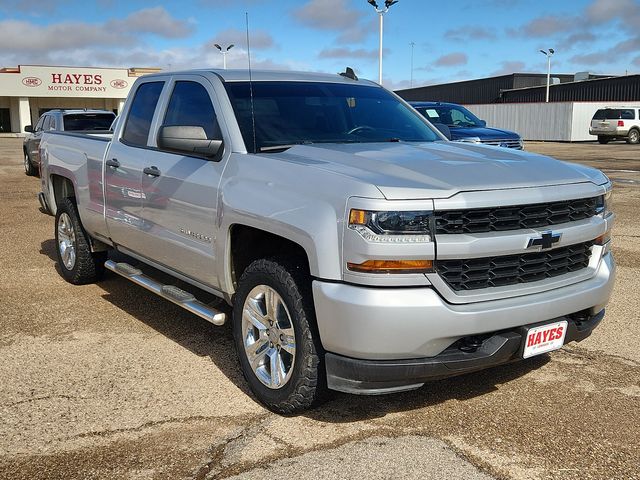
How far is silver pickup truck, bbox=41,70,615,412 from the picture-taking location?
3.26 meters

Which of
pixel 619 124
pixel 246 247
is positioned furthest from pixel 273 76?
pixel 619 124

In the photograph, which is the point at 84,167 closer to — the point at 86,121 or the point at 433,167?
the point at 433,167

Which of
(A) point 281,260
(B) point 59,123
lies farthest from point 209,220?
(B) point 59,123

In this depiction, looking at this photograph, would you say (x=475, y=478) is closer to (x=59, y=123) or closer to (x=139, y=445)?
(x=139, y=445)

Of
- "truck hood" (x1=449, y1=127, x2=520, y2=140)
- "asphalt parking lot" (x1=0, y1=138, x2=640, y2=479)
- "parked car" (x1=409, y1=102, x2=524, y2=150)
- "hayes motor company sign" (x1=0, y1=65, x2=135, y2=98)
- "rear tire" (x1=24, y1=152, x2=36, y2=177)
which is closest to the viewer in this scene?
"asphalt parking lot" (x1=0, y1=138, x2=640, y2=479)

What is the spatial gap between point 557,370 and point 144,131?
3.46 metres

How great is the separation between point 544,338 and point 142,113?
3570mm

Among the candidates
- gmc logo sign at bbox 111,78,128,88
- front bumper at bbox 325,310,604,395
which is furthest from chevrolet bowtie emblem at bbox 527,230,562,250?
gmc logo sign at bbox 111,78,128,88

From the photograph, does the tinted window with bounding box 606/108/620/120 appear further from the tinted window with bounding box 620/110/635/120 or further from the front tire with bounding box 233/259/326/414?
the front tire with bounding box 233/259/326/414

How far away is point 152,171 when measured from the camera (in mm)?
4926

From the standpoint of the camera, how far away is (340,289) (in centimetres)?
331

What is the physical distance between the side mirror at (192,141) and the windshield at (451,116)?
11.7 m

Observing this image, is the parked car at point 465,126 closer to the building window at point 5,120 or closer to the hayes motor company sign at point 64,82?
the hayes motor company sign at point 64,82

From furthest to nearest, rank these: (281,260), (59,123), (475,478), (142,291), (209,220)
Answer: (59,123) → (142,291) → (209,220) → (281,260) → (475,478)
